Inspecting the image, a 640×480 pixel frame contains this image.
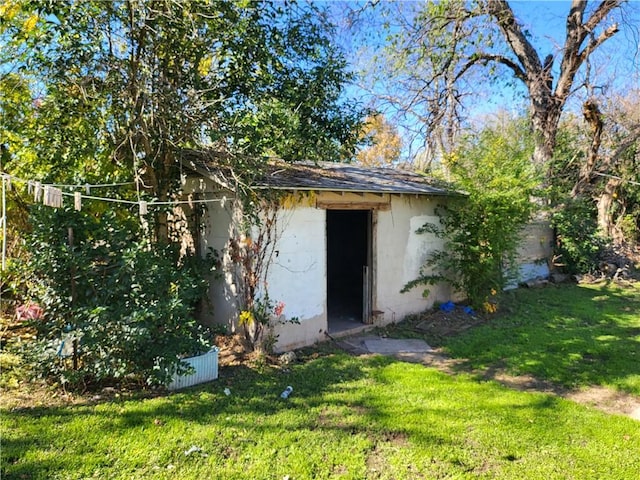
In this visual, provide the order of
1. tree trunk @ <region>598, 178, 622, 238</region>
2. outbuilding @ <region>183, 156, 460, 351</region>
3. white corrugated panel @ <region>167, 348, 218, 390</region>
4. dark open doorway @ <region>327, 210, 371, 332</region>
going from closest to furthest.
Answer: white corrugated panel @ <region>167, 348, 218, 390</region> → outbuilding @ <region>183, 156, 460, 351</region> → dark open doorway @ <region>327, 210, 371, 332</region> → tree trunk @ <region>598, 178, 622, 238</region>

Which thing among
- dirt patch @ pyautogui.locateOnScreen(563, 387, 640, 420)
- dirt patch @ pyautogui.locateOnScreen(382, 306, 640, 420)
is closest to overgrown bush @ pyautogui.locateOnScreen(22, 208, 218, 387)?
dirt patch @ pyautogui.locateOnScreen(382, 306, 640, 420)

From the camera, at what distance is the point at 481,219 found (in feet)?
27.2

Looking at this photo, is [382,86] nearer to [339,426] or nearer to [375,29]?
[375,29]

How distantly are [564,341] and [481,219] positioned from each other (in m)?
2.63

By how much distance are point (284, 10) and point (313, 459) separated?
20.0 ft

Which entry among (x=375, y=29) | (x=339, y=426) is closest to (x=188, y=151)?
(x=339, y=426)

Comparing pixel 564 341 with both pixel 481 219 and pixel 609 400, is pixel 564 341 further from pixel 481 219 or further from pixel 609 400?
pixel 481 219

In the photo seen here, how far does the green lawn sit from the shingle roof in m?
2.67

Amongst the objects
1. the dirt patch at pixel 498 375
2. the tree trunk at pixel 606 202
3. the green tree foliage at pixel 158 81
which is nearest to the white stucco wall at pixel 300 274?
the green tree foliage at pixel 158 81

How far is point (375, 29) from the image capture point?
40.3ft

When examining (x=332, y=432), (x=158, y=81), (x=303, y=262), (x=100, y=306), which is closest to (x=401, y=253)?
(x=303, y=262)

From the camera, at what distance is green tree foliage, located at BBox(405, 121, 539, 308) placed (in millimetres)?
7969

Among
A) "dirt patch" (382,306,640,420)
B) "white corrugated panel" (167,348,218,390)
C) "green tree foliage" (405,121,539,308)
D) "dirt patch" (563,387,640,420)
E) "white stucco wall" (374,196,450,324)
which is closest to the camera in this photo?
"dirt patch" (563,387,640,420)

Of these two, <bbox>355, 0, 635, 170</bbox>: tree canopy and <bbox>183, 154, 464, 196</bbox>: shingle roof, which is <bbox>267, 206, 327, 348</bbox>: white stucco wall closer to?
<bbox>183, 154, 464, 196</bbox>: shingle roof
